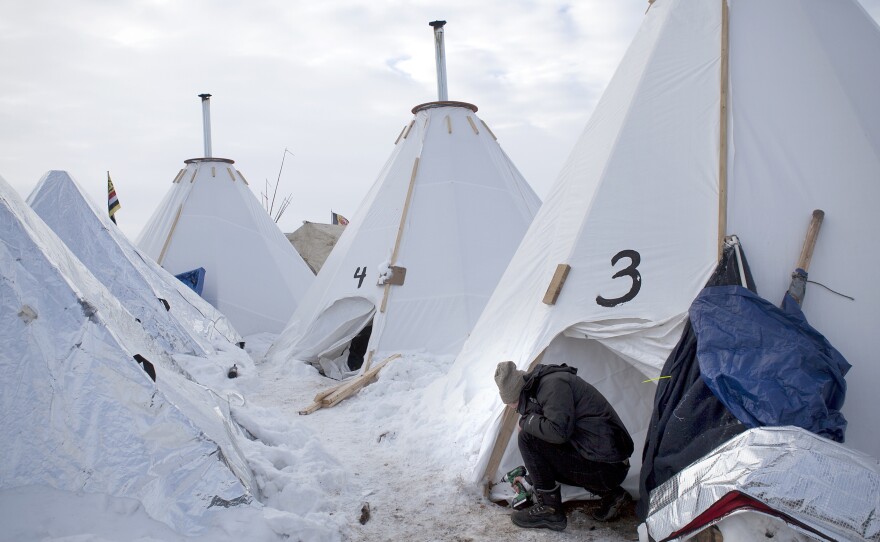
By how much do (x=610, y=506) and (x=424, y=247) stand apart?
15.6 ft

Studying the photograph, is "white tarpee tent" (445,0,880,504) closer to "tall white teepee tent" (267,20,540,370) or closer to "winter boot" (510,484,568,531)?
"winter boot" (510,484,568,531)

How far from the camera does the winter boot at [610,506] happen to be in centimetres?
391

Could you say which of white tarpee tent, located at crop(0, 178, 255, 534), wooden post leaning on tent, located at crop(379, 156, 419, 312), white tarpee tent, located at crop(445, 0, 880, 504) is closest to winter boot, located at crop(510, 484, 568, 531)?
white tarpee tent, located at crop(445, 0, 880, 504)

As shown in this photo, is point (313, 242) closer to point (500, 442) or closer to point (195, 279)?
point (195, 279)

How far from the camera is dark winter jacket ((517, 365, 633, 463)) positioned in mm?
3717

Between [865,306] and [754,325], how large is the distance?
73 cm

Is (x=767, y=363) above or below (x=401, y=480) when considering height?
above

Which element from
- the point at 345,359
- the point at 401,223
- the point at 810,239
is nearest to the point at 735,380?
the point at 810,239

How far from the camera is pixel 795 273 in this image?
157 inches

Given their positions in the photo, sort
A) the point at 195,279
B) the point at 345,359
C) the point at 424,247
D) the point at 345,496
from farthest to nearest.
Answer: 1. the point at 195,279
2. the point at 345,359
3. the point at 424,247
4. the point at 345,496

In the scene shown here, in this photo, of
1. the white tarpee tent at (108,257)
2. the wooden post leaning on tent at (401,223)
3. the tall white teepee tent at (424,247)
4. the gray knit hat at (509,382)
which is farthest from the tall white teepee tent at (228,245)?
the gray knit hat at (509,382)

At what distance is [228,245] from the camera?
1141 cm

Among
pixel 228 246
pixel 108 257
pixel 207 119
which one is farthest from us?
pixel 207 119

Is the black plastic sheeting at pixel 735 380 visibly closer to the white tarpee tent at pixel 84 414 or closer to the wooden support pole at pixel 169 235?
the white tarpee tent at pixel 84 414
